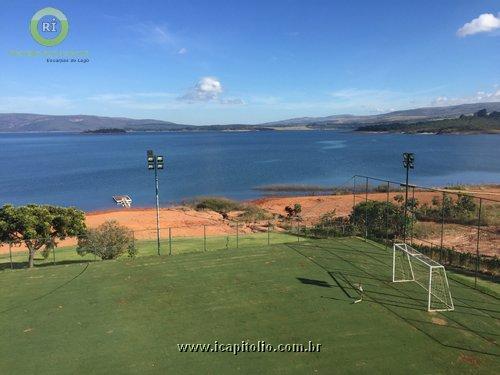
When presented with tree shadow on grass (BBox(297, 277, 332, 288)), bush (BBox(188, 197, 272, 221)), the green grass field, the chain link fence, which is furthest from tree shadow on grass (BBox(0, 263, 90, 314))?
bush (BBox(188, 197, 272, 221))

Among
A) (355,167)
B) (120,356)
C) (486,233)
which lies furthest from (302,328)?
(355,167)

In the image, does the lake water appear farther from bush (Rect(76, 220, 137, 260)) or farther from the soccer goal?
the soccer goal

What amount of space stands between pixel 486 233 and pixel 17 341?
33015 millimetres

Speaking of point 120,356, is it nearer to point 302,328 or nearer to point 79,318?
point 79,318

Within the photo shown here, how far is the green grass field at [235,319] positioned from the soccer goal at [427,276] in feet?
1.47

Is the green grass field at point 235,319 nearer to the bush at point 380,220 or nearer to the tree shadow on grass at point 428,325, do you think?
the tree shadow on grass at point 428,325

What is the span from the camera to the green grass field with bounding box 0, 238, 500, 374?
12.5 metres

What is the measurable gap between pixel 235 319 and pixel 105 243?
42.8ft

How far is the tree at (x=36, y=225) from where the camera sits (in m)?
24.0

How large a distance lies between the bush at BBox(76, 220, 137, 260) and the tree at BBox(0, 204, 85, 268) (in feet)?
2.31

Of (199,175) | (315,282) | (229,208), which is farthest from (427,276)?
(199,175)

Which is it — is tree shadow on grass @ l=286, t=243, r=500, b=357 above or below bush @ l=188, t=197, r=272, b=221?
above

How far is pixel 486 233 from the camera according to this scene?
3431cm

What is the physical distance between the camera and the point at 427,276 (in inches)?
805
